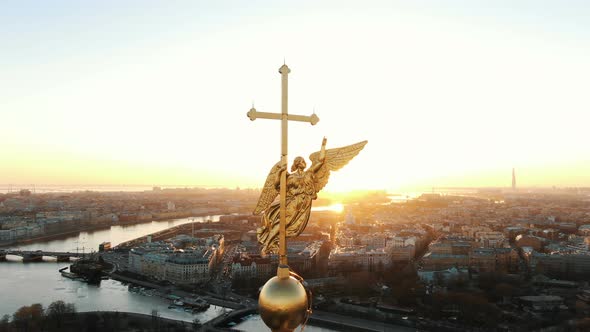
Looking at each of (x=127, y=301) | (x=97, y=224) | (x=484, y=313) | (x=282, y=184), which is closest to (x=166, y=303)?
(x=127, y=301)

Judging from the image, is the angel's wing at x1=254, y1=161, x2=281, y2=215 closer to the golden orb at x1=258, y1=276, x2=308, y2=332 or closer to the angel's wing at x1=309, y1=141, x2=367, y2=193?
the angel's wing at x1=309, y1=141, x2=367, y2=193

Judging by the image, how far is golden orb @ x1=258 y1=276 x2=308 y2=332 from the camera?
7.06 ft

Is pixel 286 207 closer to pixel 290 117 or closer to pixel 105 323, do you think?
pixel 290 117

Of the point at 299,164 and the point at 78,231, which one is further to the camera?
the point at 78,231

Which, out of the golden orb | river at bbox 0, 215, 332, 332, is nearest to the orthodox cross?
the golden orb

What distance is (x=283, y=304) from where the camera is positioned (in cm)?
215

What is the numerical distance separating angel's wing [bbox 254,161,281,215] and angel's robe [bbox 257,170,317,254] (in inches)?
1.1

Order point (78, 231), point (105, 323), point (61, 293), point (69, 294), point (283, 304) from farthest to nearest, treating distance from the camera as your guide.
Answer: point (78, 231), point (61, 293), point (69, 294), point (105, 323), point (283, 304)

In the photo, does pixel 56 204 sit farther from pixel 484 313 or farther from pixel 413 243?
pixel 484 313

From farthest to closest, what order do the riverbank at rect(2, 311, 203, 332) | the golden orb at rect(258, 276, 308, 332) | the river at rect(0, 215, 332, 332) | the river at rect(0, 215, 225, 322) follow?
1. the river at rect(0, 215, 225, 322)
2. the river at rect(0, 215, 332, 332)
3. the riverbank at rect(2, 311, 203, 332)
4. the golden orb at rect(258, 276, 308, 332)

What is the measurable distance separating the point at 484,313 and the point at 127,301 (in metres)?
12.3

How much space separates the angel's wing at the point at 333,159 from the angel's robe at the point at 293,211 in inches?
1.3

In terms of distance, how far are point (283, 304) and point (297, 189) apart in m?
0.51

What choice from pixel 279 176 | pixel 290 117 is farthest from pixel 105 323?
pixel 290 117
